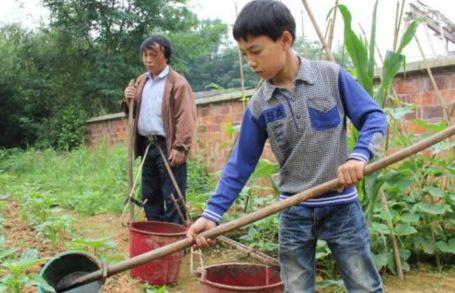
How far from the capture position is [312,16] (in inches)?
108

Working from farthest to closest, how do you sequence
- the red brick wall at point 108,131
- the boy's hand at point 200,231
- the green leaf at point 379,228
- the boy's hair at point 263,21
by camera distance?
1. the red brick wall at point 108,131
2. the green leaf at point 379,228
3. the boy's hand at point 200,231
4. the boy's hair at point 263,21

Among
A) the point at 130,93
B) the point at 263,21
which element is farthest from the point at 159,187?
the point at 263,21

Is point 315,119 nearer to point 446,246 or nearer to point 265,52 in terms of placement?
point 265,52

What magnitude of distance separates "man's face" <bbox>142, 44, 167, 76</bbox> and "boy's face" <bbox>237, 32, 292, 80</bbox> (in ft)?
6.86

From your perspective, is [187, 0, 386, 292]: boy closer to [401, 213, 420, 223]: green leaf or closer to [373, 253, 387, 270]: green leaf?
[373, 253, 387, 270]: green leaf

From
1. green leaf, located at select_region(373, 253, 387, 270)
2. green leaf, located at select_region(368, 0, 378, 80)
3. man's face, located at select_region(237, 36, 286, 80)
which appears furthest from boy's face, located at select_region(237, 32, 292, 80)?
green leaf, located at select_region(373, 253, 387, 270)

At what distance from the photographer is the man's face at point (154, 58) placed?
381 cm

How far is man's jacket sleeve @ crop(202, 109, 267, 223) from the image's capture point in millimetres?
2006

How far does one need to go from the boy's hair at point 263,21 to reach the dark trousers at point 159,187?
204 cm

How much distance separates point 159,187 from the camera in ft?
12.9

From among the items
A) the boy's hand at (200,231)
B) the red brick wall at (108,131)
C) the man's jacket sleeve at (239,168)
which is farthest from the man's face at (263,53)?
the red brick wall at (108,131)

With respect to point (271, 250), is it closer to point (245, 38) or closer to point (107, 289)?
point (107, 289)

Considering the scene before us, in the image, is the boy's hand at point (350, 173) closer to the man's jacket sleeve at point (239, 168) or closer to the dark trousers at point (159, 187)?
the man's jacket sleeve at point (239, 168)

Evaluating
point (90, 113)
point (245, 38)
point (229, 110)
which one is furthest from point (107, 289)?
point (90, 113)
